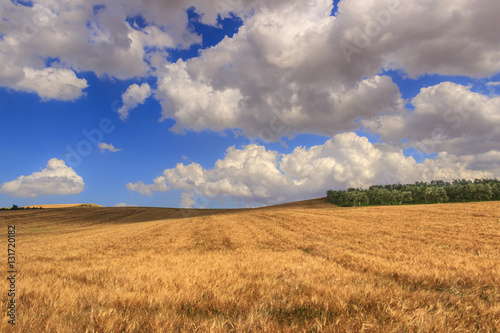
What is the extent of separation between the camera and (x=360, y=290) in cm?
468

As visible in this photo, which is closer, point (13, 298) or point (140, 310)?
point (140, 310)

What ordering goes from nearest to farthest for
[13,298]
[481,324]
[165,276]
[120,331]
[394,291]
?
[120,331]
[481,324]
[13,298]
[394,291]
[165,276]

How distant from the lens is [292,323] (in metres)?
3.12

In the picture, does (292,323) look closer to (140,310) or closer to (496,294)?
(140,310)

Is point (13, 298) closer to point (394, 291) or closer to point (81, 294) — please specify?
point (81, 294)

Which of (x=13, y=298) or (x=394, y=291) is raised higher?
(x=13, y=298)

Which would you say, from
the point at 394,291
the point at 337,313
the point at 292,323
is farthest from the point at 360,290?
the point at 292,323

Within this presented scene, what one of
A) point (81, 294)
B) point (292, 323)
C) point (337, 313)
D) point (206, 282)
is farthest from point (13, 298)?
point (337, 313)

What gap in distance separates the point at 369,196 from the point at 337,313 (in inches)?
4983

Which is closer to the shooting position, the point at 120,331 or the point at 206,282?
the point at 120,331

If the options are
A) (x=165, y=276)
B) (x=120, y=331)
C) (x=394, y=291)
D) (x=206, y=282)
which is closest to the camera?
(x=120, y=331)

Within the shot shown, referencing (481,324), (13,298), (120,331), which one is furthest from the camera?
(13,298)

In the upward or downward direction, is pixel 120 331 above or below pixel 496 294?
above

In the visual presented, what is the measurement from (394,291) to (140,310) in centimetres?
441
